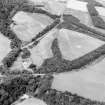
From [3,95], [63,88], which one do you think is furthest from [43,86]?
[3,95]

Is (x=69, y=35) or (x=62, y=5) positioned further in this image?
(x=62, y=5)

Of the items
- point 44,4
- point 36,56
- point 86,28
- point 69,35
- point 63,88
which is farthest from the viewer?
point 44,4

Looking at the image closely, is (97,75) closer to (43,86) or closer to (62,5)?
(43,86)

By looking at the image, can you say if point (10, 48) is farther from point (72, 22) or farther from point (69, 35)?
point (72, 22)

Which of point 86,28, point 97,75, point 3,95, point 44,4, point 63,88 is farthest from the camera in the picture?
point 44,4

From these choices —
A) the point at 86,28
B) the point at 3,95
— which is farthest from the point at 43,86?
the point at 86,28

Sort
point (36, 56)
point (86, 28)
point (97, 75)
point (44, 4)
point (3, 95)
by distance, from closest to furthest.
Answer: point (3, 95) < point (97, 75) < point (36, 56) < point (86, 28) < point (44, 4)
